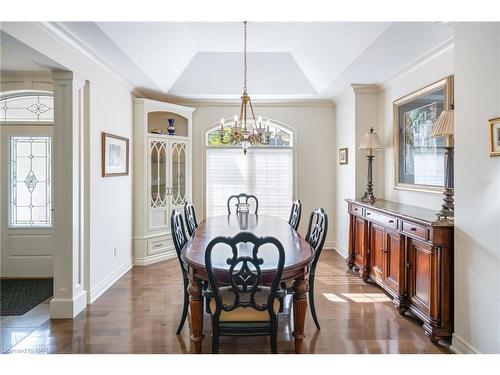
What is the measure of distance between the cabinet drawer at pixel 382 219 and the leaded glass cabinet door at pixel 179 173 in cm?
287

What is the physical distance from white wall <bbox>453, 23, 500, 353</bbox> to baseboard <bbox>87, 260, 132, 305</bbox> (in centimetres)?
328

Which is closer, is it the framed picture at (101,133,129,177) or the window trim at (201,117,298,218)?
the framed picture at (101,133,129,177)

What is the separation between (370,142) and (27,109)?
4.31m

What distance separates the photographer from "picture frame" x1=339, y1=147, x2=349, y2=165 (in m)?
4.94

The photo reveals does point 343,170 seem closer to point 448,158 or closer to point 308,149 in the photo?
point 308,149

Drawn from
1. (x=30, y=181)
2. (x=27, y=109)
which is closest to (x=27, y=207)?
(x=30, y=181)

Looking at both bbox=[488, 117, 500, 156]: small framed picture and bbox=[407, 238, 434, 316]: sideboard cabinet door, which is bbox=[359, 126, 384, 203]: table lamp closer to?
bbox=[407, 238, 434, 316]: sideboard cabinet door

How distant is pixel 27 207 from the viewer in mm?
4074

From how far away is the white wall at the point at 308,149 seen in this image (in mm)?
5543

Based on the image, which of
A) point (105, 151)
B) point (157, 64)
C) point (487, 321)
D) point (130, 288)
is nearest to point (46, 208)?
point (105, 151)

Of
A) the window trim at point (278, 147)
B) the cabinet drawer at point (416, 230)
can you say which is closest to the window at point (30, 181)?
the window trim at point (278, 147)

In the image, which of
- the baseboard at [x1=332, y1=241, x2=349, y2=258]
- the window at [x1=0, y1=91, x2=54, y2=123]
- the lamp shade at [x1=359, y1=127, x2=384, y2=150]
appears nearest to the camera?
the window at [x1=0, y1=91, x2=54, y2=123]

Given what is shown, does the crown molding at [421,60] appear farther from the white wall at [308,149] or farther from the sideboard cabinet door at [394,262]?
the sideboard cabinet door at [394,262]

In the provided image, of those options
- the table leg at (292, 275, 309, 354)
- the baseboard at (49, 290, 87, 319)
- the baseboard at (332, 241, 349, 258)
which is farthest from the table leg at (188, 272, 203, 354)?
the baseboard at (332, 241, 349, 258)
